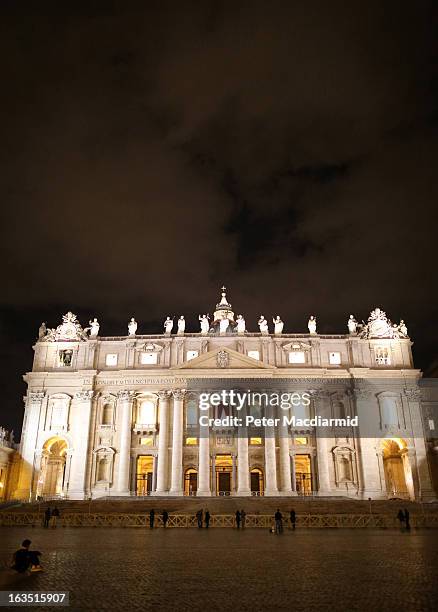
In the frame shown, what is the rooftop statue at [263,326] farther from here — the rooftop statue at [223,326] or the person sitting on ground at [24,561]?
the person sitting on ground at [24,561]

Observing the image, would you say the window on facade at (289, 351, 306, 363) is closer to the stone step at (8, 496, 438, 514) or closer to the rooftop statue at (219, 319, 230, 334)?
the rooftop statue at (219, 319, 230, 334)

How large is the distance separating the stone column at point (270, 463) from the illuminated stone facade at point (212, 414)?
0.15 meters

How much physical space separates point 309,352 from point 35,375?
112ft

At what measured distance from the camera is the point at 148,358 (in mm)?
64375

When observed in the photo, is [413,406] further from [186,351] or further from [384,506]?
[186,351]

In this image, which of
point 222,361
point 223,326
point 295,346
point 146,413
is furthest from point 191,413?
point 295,346

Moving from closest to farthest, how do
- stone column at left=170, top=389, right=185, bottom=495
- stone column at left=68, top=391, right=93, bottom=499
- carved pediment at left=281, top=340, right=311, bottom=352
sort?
stone column at left=170, top=389, right=185, bottom=495, stone column at left=68, top=391, right=93, bottom=499, carved pediment at left=281, top=340, right=311, bottom=352

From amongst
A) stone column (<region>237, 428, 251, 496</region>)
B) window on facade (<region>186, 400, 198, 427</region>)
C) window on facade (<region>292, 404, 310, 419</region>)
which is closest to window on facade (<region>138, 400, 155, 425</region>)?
window on facade (<region>186, 400, 198, 427</region>)

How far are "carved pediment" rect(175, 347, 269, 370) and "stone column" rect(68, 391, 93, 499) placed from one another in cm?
1209

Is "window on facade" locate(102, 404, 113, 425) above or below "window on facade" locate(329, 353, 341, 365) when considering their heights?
below

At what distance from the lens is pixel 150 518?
105ft

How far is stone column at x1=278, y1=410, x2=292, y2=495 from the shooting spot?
5734 centimetres

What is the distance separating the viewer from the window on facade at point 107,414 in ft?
203

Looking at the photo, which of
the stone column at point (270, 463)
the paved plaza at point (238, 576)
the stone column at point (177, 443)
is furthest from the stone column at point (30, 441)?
the paved plaza at point (238, 576)
